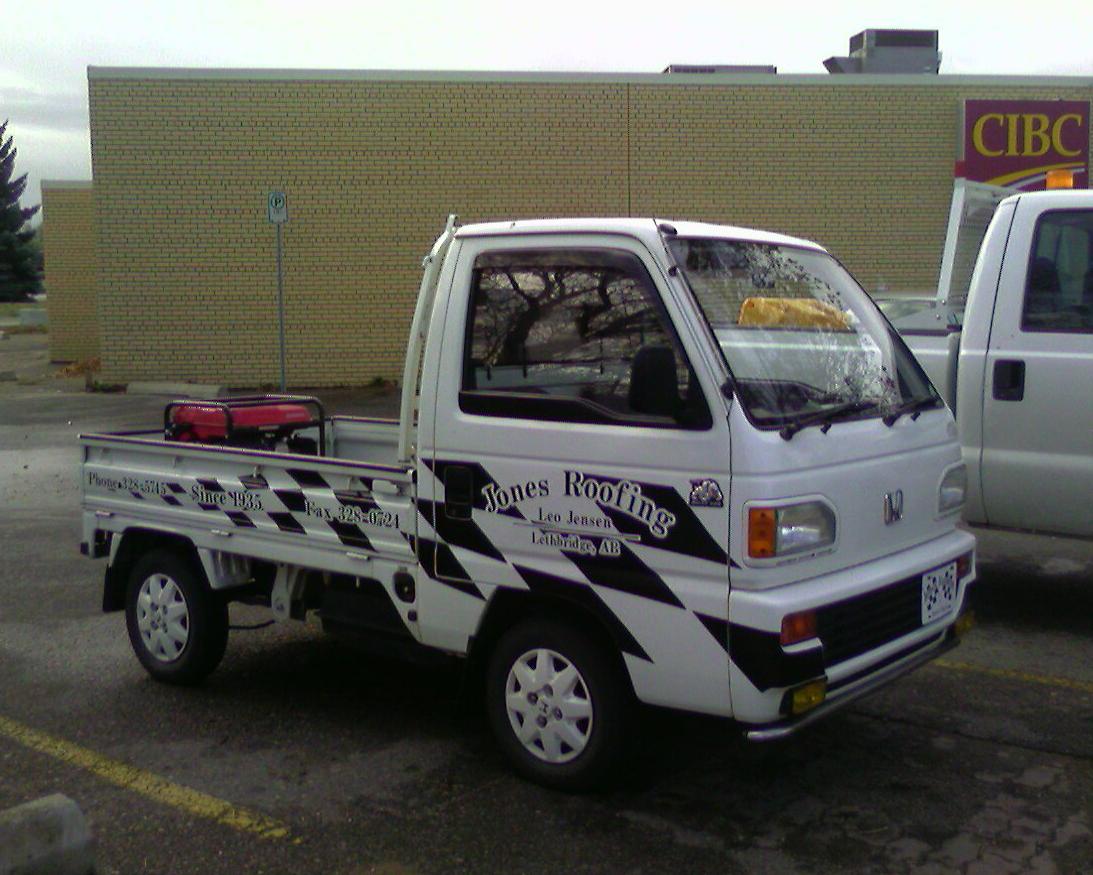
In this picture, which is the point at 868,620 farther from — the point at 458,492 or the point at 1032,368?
the point at 1032,368

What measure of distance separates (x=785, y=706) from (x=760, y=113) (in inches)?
686

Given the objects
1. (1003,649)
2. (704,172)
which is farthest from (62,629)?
(704,172)

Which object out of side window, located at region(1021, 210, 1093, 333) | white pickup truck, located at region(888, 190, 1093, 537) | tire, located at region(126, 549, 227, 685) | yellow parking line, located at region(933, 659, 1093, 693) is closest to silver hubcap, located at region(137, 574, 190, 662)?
tire, located at region(126, 549, 227, 685)

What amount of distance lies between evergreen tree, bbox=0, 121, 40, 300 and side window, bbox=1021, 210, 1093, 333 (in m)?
59.7

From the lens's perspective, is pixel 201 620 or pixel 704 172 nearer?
pixel 201 620

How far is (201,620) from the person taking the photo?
230 inches

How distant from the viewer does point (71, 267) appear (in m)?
26.6

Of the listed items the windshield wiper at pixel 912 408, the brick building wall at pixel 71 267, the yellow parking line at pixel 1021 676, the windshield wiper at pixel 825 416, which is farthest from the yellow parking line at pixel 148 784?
the brick building wall at pixel 71 267

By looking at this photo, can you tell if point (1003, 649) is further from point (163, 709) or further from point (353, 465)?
point (163, 709)

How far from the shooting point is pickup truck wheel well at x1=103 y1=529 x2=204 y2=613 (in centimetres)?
605

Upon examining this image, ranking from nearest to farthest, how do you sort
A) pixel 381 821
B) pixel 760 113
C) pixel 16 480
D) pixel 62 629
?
1. pixel 381 821
2. pixel 62 629
3. pixel 16 480
4. pixel 760 113

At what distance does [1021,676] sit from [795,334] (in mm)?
2439

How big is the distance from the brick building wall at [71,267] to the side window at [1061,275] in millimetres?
23565

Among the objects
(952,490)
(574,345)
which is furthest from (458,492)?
(952,490)
